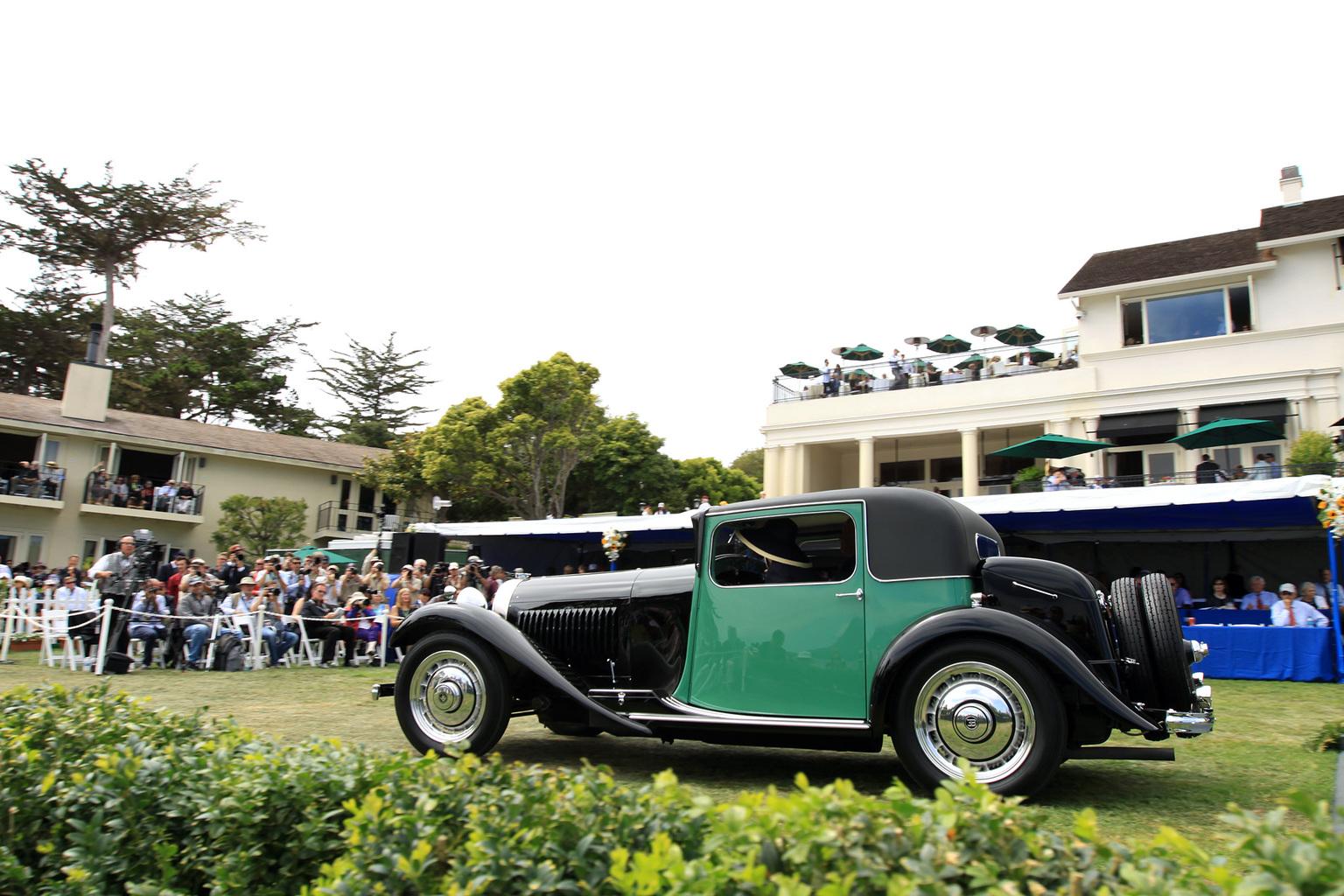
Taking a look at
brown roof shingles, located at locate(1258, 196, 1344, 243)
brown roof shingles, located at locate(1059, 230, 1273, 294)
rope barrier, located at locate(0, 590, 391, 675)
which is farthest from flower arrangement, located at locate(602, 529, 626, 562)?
brown roof shingles, located at locate(1258, 196, 1344, 243)

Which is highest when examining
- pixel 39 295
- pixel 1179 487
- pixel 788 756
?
pixel 39 295

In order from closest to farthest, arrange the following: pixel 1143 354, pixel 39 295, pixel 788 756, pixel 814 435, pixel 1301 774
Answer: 1. pixel 1301 774
2. pixel 788 756
3. pixel 1143 354
4. pixel 814 435
5. pixel 39 295

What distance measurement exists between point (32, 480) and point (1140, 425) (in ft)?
117

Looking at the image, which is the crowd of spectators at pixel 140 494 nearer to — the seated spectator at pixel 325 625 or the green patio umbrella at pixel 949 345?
the seated spectator at pixel 325 625

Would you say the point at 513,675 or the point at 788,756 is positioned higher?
the point at 513,675

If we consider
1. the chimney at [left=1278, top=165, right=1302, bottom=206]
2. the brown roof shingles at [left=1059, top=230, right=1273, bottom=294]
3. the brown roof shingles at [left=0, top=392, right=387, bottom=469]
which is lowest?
the brown roof shingles at [left=0, top=392, right=387, bottom=469]

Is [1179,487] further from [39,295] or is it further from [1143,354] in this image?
[39,295]

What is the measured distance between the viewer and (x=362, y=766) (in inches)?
115

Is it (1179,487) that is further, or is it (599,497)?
(599,497)

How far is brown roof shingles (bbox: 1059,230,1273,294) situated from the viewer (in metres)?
23.8

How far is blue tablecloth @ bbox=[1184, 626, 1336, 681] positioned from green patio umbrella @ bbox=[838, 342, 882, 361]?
61.1ft

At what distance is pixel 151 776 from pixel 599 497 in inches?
1536

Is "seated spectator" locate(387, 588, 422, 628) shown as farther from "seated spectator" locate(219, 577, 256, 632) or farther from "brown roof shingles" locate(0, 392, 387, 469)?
"brown roof shingles" locate(0, 392, 387, 469)

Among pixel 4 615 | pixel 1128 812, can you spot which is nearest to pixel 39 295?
pixel 4 615
